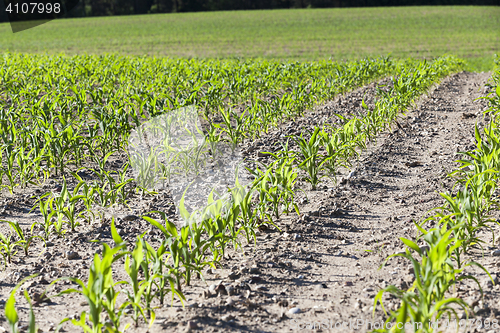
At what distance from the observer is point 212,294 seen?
2.86 m

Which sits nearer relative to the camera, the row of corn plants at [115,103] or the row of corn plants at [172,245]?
the row of corn plants at [172,245]

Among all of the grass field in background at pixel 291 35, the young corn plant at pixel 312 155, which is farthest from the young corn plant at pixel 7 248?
the grass field in background at pixel 291 35

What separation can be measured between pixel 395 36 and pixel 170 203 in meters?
33.8

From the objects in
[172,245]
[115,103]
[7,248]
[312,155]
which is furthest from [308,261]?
[115,103]

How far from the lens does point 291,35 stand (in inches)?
1420

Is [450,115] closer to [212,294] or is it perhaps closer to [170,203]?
[170,203]

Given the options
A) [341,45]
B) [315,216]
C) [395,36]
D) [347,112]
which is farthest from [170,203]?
[395,36]

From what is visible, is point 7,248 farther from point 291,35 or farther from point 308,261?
point 291,35

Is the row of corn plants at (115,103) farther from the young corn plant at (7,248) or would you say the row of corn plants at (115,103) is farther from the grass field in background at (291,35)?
the grass field in background at (291,35)

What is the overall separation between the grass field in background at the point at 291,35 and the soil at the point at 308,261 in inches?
597

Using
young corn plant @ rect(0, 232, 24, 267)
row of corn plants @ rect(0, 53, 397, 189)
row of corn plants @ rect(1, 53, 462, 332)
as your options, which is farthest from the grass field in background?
young corn plant @ rect(0, 232, 24, 267)

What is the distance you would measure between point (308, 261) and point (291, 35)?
114 feet

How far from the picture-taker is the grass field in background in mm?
27531

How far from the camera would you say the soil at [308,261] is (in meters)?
2.63
